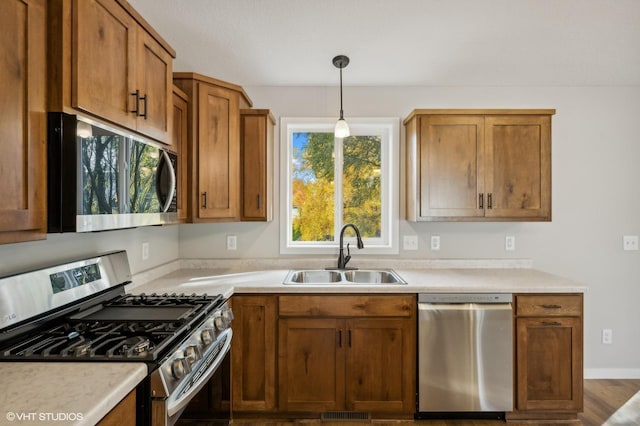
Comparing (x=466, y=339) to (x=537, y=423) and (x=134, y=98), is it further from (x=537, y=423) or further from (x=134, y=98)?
(x=134, y=98)

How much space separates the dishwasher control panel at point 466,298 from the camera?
2121mm

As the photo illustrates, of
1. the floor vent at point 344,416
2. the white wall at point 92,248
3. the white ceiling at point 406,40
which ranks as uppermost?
Result: the white ceiling at point 406,40

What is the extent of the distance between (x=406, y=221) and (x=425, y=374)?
1210 millimetres

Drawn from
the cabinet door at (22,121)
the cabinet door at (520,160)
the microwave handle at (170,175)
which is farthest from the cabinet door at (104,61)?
the cabinet door at (520,160)

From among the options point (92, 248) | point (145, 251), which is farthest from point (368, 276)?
point (92, 248)

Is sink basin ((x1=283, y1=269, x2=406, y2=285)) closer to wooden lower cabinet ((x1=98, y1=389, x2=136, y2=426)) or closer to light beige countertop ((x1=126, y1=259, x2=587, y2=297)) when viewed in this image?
light beige countertop ((x1=126, y1=259, x2=587, y2=297))

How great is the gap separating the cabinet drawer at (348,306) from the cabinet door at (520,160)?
1075mm

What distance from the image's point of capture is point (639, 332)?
109 inches

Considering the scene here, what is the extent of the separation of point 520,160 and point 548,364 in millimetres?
1408

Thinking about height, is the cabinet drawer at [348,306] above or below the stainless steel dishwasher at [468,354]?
above

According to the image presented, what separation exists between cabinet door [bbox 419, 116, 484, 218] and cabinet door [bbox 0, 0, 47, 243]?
2203 mm

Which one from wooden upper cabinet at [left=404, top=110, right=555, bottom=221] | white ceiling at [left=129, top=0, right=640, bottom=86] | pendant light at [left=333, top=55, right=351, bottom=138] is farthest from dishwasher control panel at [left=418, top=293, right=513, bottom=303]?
white ceiling at [left=129, top=0, right=640, bottom=86]

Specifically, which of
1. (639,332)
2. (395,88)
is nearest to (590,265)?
(639,332)

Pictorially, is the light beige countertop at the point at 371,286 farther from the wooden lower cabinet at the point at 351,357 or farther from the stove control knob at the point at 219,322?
the stove control knob at the point at 219,322
